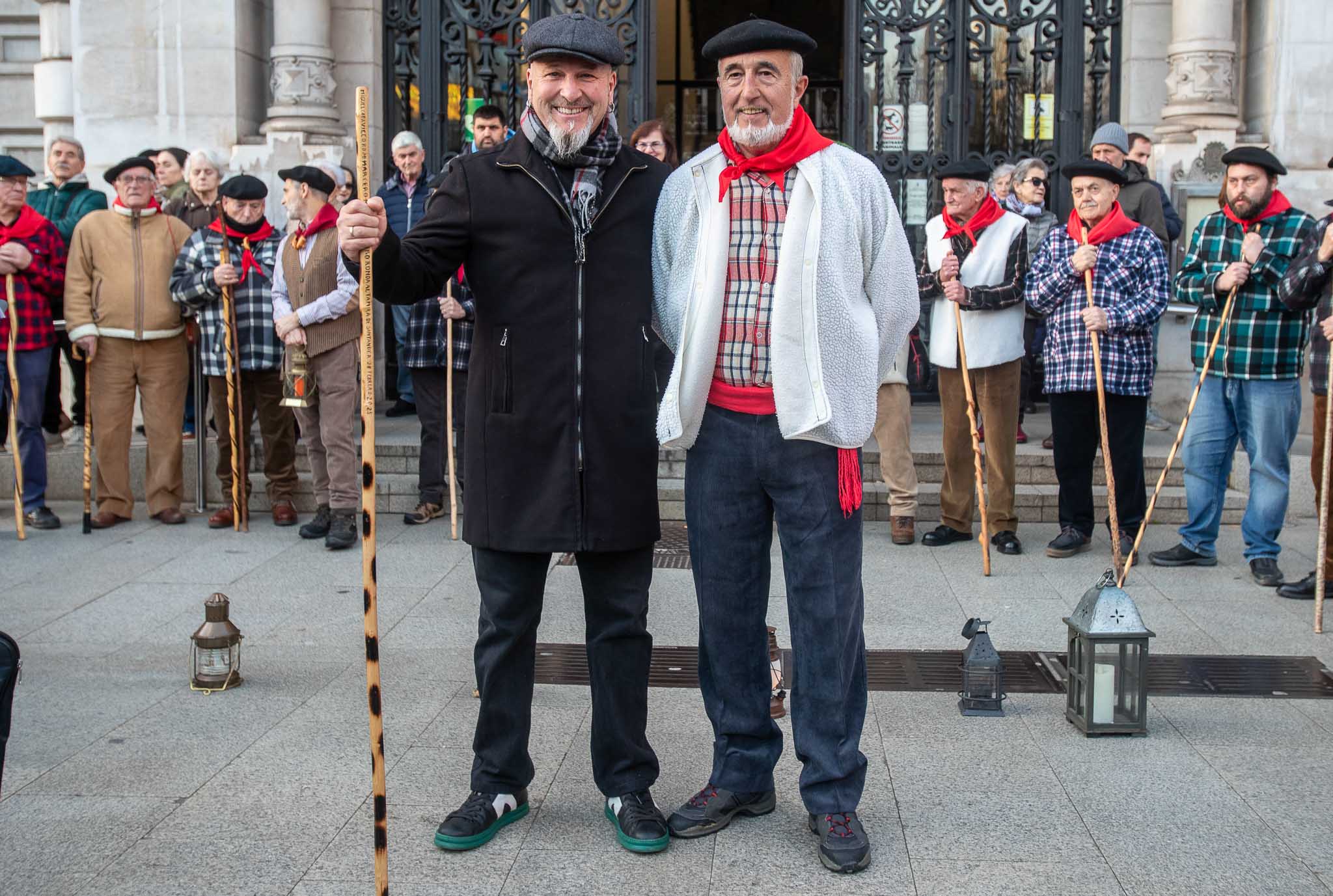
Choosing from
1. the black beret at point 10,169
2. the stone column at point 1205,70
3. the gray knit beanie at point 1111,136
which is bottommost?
the black beret at point 10,169

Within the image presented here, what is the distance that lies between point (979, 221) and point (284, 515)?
14.5 feet

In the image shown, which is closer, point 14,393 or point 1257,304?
point 1257,304

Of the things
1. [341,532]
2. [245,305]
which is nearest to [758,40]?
[341,532]

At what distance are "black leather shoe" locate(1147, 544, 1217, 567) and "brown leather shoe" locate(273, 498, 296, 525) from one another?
4963 millimetres

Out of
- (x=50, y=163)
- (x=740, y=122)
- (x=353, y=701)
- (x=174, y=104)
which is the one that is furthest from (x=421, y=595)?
(x=174, y=104)

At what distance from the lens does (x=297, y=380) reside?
336 inches

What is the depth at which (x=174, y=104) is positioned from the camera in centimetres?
1126

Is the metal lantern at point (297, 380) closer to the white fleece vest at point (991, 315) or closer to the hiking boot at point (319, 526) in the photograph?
the hiking boot at point (319, 526)

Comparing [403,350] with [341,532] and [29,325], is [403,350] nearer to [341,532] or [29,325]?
[341,532]

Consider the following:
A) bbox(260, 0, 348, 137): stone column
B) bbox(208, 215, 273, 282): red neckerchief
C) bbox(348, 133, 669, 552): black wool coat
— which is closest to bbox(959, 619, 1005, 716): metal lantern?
bbox(348, 133, 669, 552): black wool coat

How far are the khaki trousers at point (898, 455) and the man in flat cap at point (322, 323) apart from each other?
3037mm

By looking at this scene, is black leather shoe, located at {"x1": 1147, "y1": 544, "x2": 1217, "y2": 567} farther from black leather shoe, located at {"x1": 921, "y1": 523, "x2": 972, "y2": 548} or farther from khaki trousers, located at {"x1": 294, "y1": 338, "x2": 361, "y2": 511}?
khaki trousers, located at {"x1": 294, "y1": 338, "x2": 361, "y2": 511}

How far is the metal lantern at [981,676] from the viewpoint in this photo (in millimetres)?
5332

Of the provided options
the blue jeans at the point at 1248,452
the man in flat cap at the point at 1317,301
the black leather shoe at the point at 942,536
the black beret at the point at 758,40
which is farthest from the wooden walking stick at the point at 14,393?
the man in flat cap at the point at 1317,301
